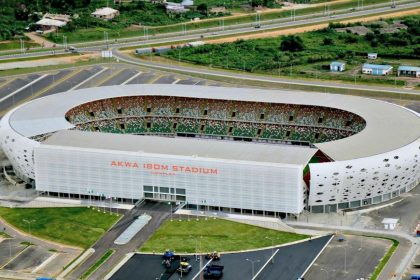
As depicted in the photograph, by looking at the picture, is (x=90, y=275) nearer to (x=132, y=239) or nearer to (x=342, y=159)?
(x=132, y=239)

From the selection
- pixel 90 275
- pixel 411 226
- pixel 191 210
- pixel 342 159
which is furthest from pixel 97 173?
pixel 411 226

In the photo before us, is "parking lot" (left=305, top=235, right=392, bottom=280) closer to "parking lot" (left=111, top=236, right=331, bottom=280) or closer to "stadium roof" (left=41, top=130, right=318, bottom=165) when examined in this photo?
"parking lot" (left=111, top=236, right=331, bottom=280)

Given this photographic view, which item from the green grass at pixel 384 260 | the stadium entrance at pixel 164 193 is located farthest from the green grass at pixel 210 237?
the green grass at pixel 384 260

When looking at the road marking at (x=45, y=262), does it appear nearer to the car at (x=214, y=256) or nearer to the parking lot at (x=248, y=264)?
the parking lot at (x=248, y=264)

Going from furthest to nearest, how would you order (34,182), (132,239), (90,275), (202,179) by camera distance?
(34,182) < (202,179) < (132,239) < (90,275)

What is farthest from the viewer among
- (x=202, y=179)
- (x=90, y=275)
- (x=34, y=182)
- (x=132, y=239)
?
(x=34, y=182)
